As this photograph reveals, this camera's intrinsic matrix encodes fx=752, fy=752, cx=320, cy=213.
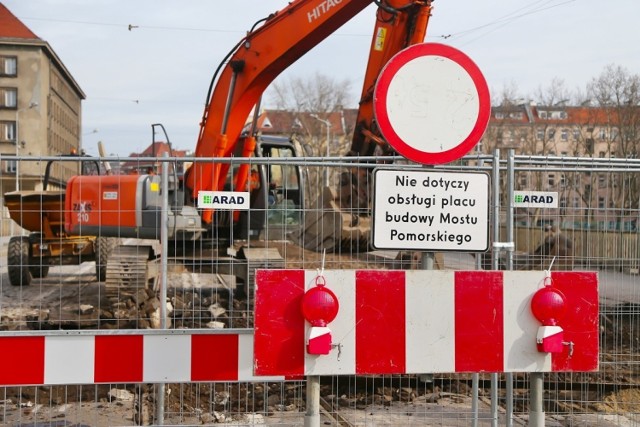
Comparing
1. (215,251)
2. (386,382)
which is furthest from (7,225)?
(386,382)

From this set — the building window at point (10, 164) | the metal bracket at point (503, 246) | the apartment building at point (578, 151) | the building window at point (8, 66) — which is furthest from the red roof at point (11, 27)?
the metal bracket at point (503, 246)

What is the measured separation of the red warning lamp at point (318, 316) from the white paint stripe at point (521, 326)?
3.00 feet

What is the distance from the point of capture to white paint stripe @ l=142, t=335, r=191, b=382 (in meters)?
4.56

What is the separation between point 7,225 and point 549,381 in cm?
549

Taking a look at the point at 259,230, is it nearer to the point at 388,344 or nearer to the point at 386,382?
the point at 386,382

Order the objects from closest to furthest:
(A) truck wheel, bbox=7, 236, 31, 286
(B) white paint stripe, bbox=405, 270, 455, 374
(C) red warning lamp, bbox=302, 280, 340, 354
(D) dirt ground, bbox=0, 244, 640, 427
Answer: (C) red warning lamp, bbox=302, 280, 340, 354 < (B) white paint stripe, bbox=405, 270, 455, 374 < (D) dirt ground, bbox=0, 244, 640, 427 < (A) truck wheel, bbox=7, 236, 31, 286

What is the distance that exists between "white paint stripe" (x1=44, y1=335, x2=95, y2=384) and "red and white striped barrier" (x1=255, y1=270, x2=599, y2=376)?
1.50m

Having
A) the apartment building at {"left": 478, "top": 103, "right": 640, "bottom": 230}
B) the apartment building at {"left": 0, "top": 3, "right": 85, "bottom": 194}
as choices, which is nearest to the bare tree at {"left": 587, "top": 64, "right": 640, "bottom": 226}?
the apartment building at {"left": 478, "top": 103, "right": 640, "bottom": 230}

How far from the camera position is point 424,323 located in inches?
145

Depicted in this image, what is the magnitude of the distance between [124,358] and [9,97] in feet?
225

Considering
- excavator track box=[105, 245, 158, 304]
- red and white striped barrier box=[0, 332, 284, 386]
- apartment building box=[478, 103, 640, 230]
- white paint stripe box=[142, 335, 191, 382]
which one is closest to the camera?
red and white striped barrier box=[0, 332, 284, 386]

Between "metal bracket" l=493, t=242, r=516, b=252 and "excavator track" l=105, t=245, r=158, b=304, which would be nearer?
"metal bracket" l=493, t=242, r=516, b=252

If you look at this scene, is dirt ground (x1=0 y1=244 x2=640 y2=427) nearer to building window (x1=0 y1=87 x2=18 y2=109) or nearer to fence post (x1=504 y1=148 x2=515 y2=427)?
fence post (x1=504 y1=148 x2=515 y2=427)

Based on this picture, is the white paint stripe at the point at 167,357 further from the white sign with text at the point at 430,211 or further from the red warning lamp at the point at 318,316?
the white sign with text at the point at 430,211
